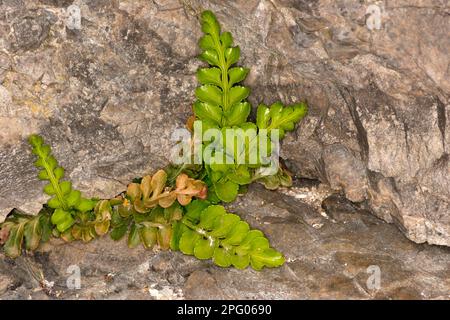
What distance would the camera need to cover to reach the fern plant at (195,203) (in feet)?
11.1

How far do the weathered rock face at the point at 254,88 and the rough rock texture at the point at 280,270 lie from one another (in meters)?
0.15

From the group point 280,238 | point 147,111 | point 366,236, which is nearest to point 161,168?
point 147,111

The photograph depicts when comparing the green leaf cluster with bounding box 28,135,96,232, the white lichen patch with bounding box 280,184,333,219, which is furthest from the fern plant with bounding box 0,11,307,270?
the white lichen patch with bounding box 280,184,333,219

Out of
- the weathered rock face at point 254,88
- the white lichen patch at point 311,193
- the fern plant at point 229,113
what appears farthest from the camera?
the white lichen patch at point 311,193

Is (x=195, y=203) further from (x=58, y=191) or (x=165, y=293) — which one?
(x=58, y=191)

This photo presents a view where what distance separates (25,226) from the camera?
3.53 metres

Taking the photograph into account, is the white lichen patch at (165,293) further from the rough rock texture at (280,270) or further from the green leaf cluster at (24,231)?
the green leaf cluster at (24,231)

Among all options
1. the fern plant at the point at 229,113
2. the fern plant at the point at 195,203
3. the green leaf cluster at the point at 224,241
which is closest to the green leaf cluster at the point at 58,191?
the fern plant at the point at 195,203

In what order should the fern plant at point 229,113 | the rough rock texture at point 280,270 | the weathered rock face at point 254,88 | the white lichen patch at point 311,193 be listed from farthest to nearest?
the white lichen patch at point 311,193, the fern plant at point 229,113, the rough rock texture at point 280,270, the weathered rock face at point 254,88

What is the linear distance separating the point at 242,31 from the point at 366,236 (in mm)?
1200

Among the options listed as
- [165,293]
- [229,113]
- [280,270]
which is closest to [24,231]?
[165,293]

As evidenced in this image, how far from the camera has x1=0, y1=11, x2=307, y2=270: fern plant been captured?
3.38 metres

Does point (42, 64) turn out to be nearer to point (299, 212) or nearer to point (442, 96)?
point (299, 212)

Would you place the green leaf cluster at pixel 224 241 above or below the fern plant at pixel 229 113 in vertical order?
below
